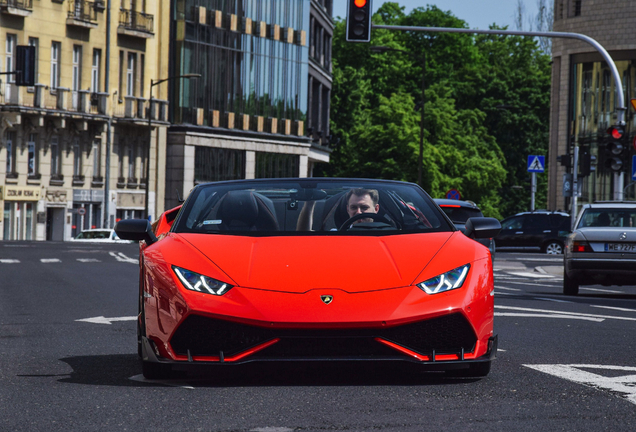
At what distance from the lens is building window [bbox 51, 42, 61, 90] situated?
199 ft

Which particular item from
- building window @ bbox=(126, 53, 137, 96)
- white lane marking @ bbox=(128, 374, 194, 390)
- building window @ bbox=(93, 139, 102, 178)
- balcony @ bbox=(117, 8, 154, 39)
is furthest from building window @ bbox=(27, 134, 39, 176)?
white lane marking @ bbox=(128, 374, 194, 390)

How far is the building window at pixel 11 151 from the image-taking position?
190 feet

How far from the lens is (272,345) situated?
6.91 metres

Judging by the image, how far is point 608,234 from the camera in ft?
63.6

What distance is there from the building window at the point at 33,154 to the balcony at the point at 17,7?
18.9ft

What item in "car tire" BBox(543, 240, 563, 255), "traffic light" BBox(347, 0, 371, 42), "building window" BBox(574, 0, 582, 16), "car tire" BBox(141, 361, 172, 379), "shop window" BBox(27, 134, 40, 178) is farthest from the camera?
"shop window" BBox(27, 134, 40, 178)

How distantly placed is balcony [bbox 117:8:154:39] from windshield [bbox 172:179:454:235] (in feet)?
188

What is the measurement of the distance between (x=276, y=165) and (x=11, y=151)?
19.1 metres

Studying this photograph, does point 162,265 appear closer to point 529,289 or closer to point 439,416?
point 439,416

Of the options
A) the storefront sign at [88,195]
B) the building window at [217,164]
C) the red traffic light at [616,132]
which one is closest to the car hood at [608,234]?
the red traffic light at [616,132]

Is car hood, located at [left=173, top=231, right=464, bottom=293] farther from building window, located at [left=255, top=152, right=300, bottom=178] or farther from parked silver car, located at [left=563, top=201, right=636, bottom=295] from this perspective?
building window, located at [left=255, top=152, right=300, bottom=178]

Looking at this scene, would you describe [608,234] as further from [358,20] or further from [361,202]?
[361,202]

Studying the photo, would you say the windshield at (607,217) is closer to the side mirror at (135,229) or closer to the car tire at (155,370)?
the side mirror at (135,229)

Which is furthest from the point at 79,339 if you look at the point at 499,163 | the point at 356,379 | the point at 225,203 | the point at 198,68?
the point at 499,163
